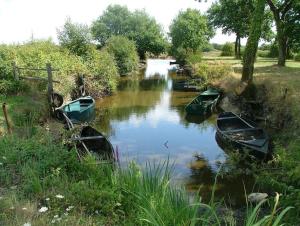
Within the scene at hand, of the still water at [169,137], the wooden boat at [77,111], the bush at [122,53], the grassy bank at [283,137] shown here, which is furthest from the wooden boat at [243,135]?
the bush at [122,53]

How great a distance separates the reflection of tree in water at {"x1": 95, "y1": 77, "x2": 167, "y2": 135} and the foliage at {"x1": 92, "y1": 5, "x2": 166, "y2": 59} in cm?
2963

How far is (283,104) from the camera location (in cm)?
Result: 1424

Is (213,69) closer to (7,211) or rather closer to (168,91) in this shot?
(168,91)

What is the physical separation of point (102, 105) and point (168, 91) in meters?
8.58

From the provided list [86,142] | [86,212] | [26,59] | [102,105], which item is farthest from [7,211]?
[102,105]

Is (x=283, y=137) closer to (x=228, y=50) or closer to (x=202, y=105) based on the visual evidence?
(x=202, y=105)

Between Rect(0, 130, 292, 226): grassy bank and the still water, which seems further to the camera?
the still water

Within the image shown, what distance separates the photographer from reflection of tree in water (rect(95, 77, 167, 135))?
65.6 ft

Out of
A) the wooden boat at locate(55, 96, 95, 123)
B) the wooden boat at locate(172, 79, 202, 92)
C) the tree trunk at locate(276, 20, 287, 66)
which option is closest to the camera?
the wooden boat at locate(55, 96, 95, 123)

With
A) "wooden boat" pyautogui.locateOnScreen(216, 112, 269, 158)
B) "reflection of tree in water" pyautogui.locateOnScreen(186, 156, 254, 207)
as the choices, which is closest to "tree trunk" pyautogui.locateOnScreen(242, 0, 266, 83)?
"wooden boat" pyautogui.locateOnScreen(216, 112, 269, 158)

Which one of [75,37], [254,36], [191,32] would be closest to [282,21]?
[254,36]

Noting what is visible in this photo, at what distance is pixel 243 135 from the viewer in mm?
13305

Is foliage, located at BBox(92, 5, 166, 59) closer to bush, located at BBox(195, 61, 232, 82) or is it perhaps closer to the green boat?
bush, located at BBox(195, 61, 232, 82)

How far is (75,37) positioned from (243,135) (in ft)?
61.6
